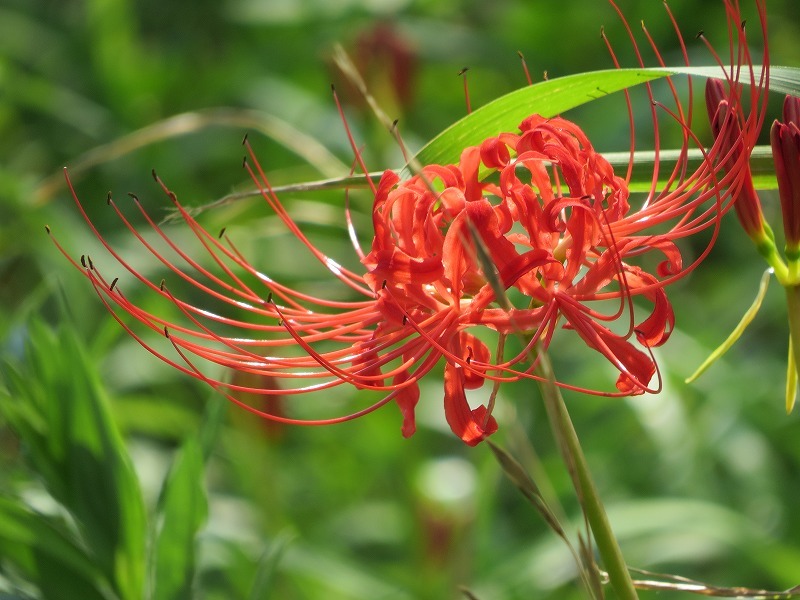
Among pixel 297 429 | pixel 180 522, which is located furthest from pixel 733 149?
pixel 297 429

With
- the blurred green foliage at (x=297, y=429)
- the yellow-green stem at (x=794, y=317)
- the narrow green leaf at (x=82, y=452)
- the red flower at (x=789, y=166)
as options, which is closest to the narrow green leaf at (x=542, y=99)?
the red flower at (x=789, y=166)

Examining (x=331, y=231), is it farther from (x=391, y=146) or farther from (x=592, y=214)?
(x=592, y=214)

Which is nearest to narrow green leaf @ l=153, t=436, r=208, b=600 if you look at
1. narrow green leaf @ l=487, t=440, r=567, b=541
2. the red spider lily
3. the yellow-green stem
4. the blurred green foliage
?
the blurred green foliage

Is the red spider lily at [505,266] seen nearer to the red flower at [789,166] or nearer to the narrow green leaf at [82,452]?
the red flower at [789,166]

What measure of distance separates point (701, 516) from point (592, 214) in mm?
1111

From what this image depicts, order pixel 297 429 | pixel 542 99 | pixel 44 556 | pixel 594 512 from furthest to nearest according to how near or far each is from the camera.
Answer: pixel 297 429
pixel 44 556
pixel 542 99
pixel 594 512

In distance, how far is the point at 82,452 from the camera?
967mm

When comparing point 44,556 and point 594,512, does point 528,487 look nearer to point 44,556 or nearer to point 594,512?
point 594,512

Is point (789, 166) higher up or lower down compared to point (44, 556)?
higher up

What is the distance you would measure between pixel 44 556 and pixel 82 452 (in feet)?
0.31

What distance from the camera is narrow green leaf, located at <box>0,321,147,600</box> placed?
951 mm

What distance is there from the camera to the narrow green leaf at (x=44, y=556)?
0.92 m

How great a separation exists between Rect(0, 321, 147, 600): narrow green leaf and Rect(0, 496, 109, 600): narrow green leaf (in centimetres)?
2

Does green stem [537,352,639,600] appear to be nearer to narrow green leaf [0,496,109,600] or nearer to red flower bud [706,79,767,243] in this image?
red flower bud [706,79,767,243]
